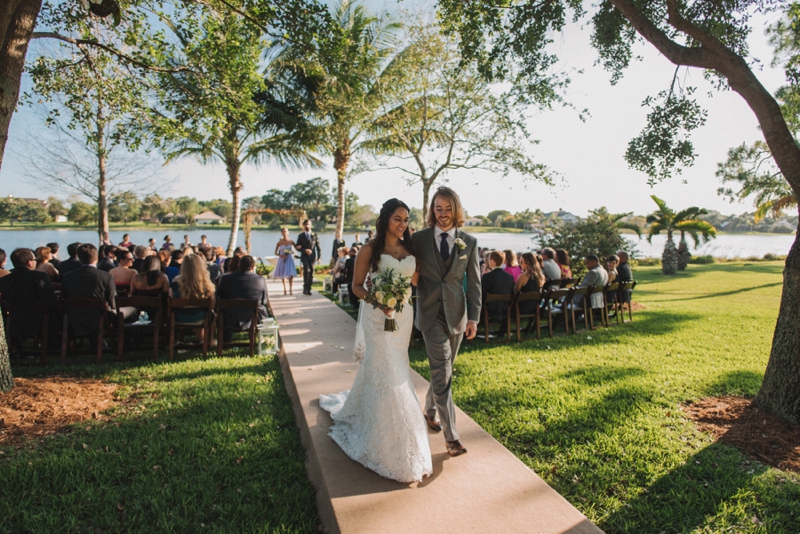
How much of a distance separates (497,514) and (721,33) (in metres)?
6.53

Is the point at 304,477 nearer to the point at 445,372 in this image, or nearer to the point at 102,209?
the point at 445,372

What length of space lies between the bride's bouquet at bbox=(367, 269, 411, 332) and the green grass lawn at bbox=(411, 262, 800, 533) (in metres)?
1.70

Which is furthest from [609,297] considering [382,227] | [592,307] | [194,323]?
[194,323]

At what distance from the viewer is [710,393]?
5.41 metres

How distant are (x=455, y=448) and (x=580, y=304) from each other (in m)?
6.69

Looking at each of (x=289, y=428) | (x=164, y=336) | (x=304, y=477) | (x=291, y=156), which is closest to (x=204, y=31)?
(x=164, y=336)

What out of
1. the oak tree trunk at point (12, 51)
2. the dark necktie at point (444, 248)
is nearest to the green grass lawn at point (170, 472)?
the dark necktie at point (444, 248)

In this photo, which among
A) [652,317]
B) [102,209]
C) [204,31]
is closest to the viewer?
[204,31]

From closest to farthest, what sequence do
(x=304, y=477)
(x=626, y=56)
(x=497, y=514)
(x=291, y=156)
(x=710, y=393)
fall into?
(x=497, y=514) → (x=304, y=477) → (x=710, y=393) → (x=626, y=56) → (x=291, y=156)

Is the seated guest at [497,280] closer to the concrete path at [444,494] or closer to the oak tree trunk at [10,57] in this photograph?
the concrete path at [444,494]

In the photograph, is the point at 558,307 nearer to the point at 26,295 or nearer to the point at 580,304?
the point at 580,304

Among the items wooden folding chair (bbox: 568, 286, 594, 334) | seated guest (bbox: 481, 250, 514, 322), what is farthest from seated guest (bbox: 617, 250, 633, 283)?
seated guest (bbox: 481, 250, 514, 322)

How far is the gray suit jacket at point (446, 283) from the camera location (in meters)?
3.72

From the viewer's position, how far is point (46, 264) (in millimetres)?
8719
